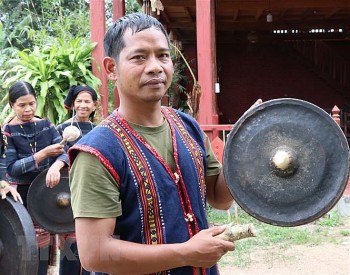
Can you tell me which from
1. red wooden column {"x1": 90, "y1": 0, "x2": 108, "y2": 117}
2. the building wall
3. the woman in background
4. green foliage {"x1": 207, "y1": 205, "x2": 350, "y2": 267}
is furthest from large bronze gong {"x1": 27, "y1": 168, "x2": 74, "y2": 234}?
the building wall

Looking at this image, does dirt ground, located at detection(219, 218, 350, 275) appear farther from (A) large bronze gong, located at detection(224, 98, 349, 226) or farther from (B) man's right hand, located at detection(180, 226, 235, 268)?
(B) man's right hand, located at detection(180, 226, 235, 268)

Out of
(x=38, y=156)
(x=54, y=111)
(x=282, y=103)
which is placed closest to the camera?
(x=282, y=103)

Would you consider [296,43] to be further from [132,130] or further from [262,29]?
[132,130]

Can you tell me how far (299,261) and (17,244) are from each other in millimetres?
3289

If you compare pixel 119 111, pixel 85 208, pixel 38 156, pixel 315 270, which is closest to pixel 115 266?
pixel 85 208

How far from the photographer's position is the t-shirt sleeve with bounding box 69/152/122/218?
1426 millimetres

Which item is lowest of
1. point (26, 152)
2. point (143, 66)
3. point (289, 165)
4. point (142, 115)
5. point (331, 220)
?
point (331, 220)

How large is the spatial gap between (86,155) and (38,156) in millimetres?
2794

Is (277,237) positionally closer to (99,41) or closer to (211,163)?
(99,41)

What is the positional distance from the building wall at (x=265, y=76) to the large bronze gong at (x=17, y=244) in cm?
1038

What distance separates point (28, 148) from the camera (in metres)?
4.25

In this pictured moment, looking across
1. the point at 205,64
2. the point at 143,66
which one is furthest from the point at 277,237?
the point at 143,66

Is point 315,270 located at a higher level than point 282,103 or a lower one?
lower

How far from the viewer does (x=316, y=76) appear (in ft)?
45.2
